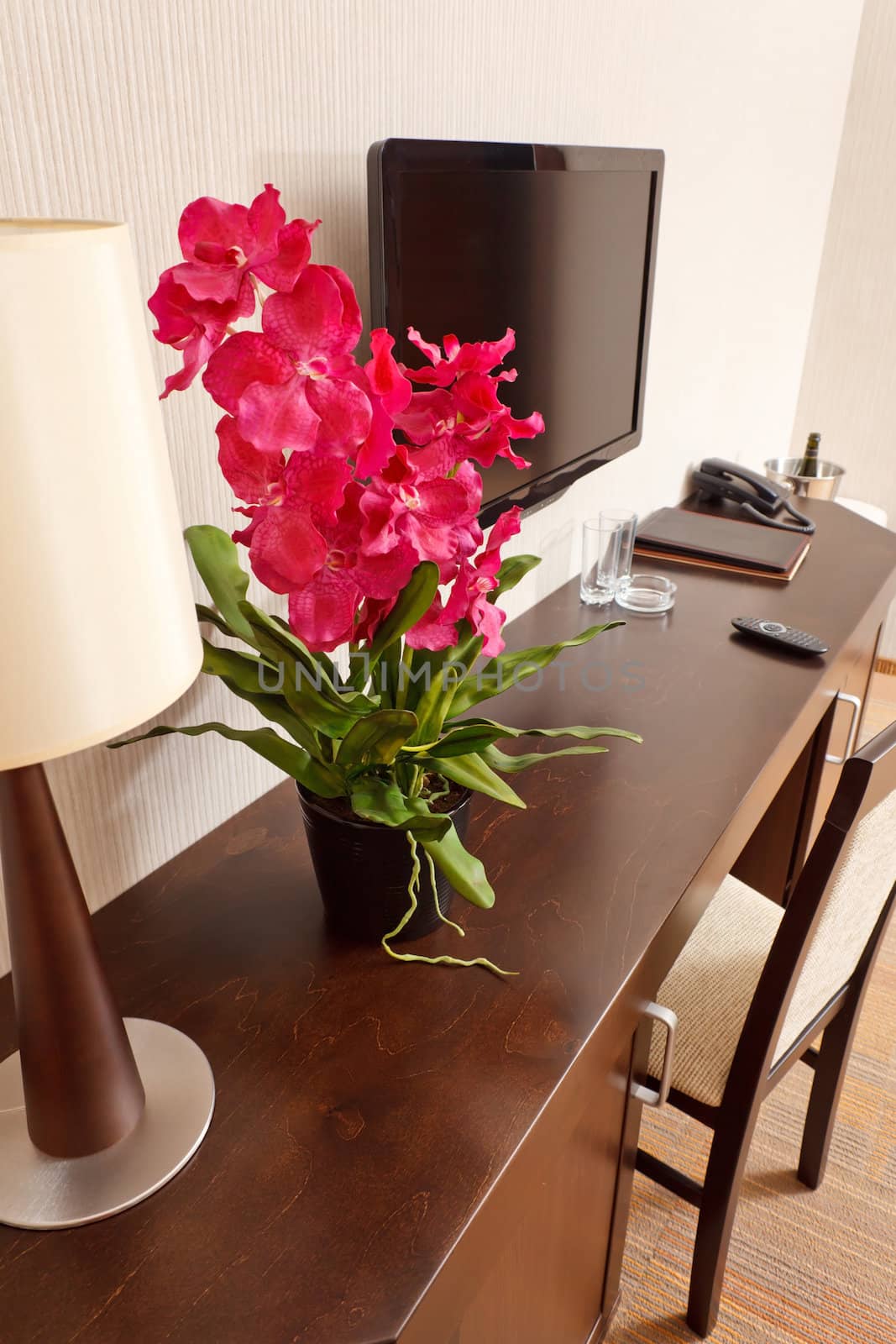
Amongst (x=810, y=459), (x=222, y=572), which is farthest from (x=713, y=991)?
(x=810, y=459)

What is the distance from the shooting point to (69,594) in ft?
1.52

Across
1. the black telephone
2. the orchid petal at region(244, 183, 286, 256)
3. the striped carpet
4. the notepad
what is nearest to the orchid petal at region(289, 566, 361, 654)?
the orchid petal at region(244, 183, 286, 256)

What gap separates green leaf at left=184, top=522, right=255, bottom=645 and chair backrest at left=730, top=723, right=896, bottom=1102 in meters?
0.57

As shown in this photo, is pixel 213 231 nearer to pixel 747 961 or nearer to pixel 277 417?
pixel 277 417

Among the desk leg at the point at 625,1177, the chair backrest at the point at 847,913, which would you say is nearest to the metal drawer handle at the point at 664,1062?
the desk leg at the point at 625,1177

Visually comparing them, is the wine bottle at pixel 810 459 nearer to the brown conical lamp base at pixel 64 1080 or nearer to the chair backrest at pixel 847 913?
the chair backrest at pixel 847 913

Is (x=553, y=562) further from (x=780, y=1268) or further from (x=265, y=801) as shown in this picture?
(x=780, y=1268)

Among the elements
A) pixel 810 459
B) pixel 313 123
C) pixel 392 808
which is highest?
pixel 313 123

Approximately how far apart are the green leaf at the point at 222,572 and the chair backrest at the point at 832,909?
1.87ft

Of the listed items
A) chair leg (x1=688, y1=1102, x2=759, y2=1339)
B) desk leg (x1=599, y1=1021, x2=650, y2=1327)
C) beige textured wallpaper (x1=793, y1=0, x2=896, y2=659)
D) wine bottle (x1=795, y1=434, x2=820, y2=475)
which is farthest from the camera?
beige textured wallpaper (x1=793, y1=0, x2=896, y2=659)

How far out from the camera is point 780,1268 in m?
1.44

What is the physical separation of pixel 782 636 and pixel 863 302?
2063mm

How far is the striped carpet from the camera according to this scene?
4.50ft

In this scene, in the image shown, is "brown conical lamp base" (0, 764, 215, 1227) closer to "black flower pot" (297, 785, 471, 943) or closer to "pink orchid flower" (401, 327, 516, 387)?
"black flower pot" (297, 785, 471, 943)
